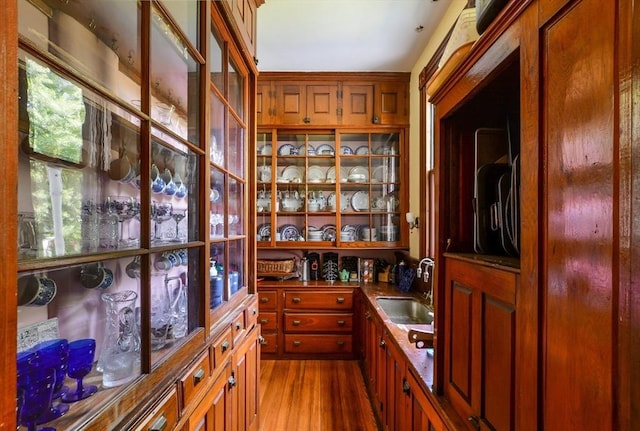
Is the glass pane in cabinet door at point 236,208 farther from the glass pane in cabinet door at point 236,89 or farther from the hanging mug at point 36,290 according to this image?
the hanging mug at point 36,290

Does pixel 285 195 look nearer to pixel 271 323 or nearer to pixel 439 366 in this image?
pixel 271 323

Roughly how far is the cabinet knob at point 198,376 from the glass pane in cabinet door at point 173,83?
891 millimetres

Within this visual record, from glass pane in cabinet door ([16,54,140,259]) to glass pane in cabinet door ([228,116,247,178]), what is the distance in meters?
0.98

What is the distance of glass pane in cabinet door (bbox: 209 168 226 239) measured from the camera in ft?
5.30

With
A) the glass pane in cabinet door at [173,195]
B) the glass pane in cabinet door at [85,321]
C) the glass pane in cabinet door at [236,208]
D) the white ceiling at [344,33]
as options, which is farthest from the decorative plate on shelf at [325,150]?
the glass pane in cabinet door at [85,321]

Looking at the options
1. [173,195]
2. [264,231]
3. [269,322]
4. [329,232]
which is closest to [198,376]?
[173,195]

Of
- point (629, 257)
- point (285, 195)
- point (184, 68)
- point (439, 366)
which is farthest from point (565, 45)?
point (285, 195)

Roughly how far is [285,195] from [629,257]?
131 inches

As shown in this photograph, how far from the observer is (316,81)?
3436mm

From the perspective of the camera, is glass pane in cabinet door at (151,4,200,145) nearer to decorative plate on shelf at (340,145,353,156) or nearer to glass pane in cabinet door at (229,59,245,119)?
glass pane in cabinet door at (229,59,245,119)

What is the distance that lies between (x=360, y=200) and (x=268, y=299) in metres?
1.50

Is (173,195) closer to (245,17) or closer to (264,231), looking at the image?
(245,17)

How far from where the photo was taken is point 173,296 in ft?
4.12

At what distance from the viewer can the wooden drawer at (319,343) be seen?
327 cm
